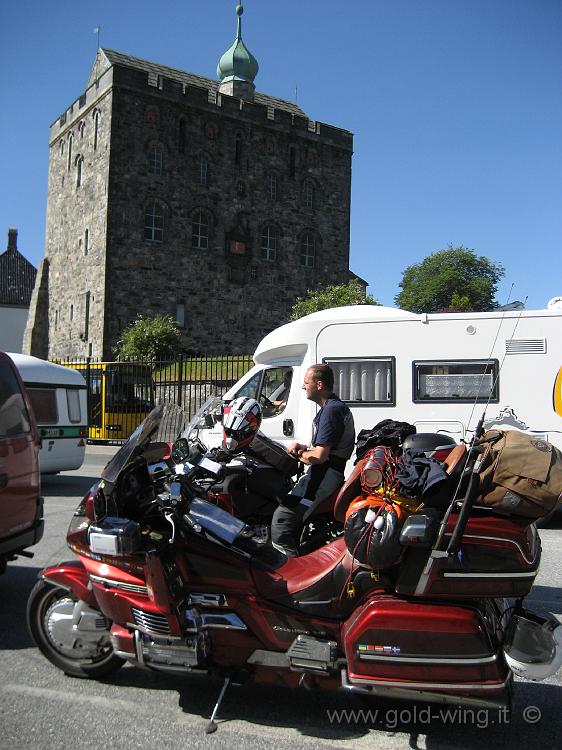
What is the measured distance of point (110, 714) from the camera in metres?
3.71

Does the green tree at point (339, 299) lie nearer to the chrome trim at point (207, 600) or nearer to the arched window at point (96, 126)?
the arched window at point (96, 126)

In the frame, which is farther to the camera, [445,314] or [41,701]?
[445,314]

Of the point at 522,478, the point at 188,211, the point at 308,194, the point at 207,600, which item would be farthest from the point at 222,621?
the point at 308,194

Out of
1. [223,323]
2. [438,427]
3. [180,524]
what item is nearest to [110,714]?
[180,524]

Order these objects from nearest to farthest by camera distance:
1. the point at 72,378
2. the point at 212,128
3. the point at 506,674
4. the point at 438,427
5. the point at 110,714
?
the point at 506,674 < the point at 110,714 < the point at 438,427 < the point at 72,378 < the point at 212,128

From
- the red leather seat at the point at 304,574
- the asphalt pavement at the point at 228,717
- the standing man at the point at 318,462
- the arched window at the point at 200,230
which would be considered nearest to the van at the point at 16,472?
the asphalt pavement at the point at 228,717

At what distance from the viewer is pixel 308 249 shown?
45.4 metres

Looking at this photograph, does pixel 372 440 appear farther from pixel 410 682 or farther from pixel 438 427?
pixel 438 427

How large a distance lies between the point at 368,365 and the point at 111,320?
29.2m

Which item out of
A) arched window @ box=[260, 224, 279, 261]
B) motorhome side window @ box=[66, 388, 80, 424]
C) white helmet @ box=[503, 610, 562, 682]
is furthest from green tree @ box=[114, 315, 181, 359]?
white helmet @ box=[503, 610, 562, 682]

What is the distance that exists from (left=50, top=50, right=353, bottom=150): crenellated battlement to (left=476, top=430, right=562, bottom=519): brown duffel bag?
3934 centimetres

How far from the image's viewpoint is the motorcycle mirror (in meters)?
3.96

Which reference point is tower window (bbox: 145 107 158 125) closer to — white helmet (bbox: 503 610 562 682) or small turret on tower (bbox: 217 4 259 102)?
small turret on tower (bbox: 217 4 259 102)

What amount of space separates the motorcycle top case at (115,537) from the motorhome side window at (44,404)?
9.51m
